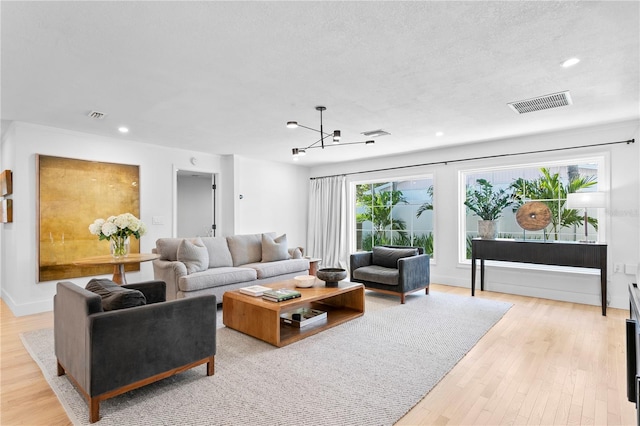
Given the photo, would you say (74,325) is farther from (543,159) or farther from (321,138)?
(543,159)

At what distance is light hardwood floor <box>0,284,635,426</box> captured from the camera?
1.96 metres

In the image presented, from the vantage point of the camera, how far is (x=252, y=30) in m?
2.06

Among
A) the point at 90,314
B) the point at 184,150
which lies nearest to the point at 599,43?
the point at 90,314

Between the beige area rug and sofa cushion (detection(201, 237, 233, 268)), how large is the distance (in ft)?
4.90

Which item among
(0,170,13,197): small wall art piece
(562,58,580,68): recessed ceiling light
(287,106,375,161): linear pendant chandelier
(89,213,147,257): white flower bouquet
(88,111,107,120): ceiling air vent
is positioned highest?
(88,111,107,120): ceiling air vent

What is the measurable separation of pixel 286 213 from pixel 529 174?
4596 mm

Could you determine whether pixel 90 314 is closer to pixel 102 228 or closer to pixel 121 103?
pixel 102 228

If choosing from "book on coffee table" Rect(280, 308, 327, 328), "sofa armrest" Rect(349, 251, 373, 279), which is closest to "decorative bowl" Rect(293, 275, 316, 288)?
"book on coffee table" Rect(280, 308, 327, 328)

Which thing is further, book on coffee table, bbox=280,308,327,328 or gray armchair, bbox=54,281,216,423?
book on coffee table, bbox=280,308,327,328

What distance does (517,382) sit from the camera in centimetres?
236

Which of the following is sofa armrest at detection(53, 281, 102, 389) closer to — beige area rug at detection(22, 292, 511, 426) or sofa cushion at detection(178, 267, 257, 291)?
beige area rug at detection(22, 292, 511, 426)

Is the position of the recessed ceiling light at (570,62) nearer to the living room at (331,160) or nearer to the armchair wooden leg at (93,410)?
the living room at (331,160)

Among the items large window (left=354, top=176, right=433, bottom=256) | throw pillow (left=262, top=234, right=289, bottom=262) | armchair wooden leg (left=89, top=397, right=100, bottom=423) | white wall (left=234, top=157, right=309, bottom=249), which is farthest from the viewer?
white wall (left=234, top=157, right=309, bottom=249)

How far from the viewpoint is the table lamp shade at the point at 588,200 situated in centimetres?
394
